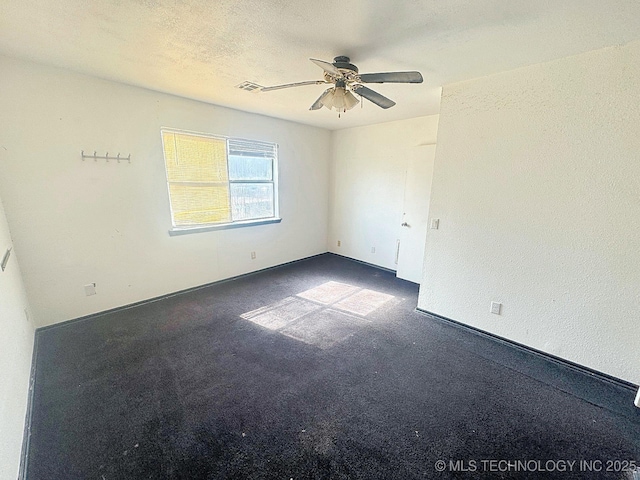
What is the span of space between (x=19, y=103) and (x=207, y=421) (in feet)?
9.52

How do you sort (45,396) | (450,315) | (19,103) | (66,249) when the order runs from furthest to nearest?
1. (450,315)
2. (66,249)
3. (19,103)
4. (45,396)

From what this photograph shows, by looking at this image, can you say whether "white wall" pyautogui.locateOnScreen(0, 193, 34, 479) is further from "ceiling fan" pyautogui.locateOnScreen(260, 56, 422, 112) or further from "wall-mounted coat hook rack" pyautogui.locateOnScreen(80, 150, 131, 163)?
"ceiling fan" pyautogui.locateOnScreen(260, 56, 422, 112)

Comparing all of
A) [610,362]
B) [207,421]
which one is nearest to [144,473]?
[207,421]

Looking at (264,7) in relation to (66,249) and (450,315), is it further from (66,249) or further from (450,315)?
(450,315)

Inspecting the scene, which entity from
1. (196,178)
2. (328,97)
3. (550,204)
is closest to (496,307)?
(550,204)

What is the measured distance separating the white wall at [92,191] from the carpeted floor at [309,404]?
1.48 feet

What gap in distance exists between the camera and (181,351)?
7.63 ft

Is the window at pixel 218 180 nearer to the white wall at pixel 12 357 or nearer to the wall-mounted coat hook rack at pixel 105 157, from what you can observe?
the wall-mounted coat hook rack at pixel 105 157

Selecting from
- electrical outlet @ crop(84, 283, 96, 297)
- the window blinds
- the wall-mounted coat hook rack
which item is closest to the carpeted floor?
electrical outlet @ crop(84, 283, 96, 297)

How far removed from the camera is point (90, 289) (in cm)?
276

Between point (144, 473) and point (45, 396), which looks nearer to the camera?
point (144, 473)

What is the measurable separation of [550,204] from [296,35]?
2250 millimetres

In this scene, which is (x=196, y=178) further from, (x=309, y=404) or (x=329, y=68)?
(x=309, y=404)

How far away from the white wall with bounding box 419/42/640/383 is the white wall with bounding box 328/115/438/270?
142 centimetres
